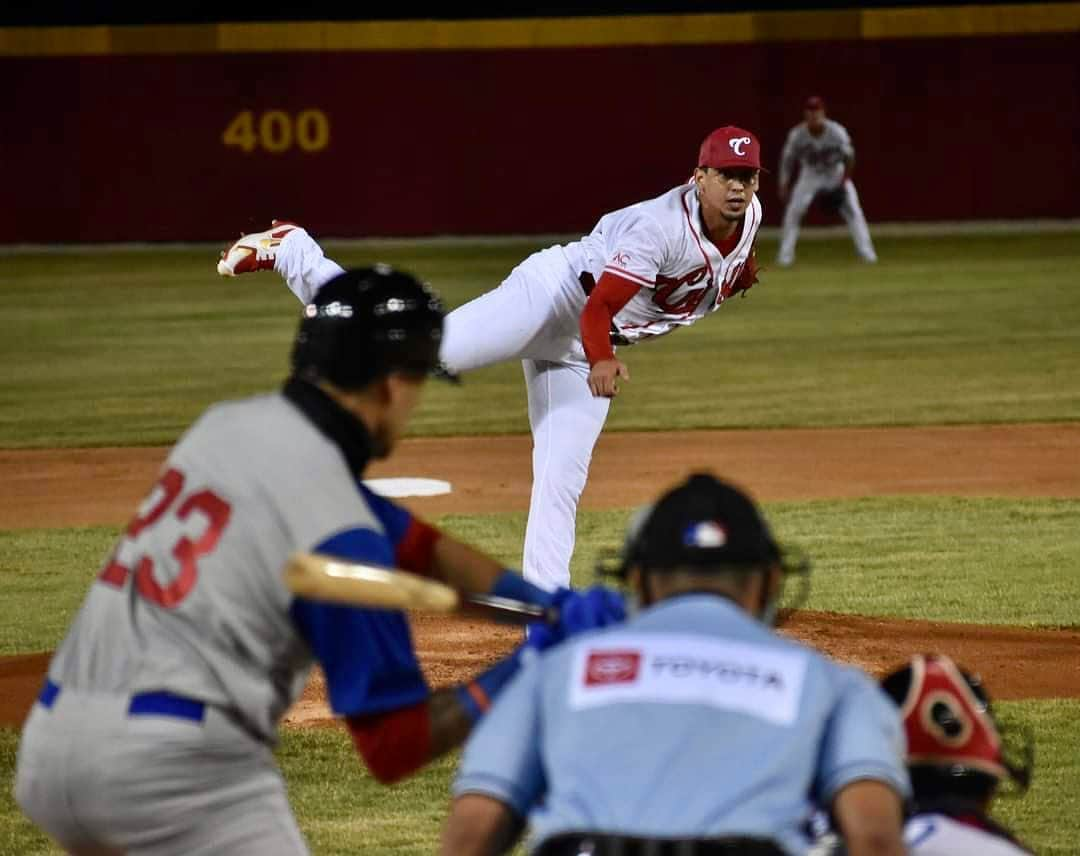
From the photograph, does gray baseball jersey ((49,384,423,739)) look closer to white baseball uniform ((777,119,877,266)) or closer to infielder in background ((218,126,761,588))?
infielder in background ((218,126,761,588))

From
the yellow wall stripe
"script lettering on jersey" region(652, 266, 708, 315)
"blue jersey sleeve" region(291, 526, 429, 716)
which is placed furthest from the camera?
the yellow wall stripe

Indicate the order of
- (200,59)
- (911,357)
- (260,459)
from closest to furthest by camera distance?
(260,459) → (911,357) → (200,59)

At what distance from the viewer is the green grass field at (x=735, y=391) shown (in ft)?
20.8

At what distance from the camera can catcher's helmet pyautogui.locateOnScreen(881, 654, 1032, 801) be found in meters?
3.00

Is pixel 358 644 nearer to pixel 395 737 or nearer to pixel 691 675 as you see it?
pixel 395 737

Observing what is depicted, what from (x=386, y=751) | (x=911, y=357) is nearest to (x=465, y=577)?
(x=386, y=751)

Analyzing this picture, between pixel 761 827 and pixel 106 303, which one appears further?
pixel 106 303

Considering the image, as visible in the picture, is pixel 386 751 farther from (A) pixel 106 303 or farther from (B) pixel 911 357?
(A) pixel 106 303

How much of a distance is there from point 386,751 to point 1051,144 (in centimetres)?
2815

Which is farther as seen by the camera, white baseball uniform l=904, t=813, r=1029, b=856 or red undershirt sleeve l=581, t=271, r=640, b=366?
red undershirt sleeve l=581, t=271, r=640, b=366

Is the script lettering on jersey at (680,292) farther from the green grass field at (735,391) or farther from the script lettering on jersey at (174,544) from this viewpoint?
the script lettering on jersey at (174,544)

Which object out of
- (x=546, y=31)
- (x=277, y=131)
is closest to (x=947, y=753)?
(x=546, y=31)

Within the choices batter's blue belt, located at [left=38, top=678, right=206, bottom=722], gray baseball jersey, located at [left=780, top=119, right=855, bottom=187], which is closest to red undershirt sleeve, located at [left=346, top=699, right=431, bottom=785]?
batter's blue belt, located at [left=38, top=678, right=206, bottom=722]

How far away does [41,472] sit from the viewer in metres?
12.2
